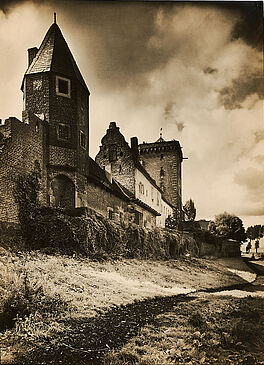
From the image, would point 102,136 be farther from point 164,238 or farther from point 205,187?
point 164,238

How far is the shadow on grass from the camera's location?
2617mm

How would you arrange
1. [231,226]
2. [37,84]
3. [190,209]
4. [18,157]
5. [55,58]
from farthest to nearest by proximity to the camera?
[37,84]
[18,157]
[55,58]
[190,209]
[231,226]

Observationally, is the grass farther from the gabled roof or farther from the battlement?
the gabled roof

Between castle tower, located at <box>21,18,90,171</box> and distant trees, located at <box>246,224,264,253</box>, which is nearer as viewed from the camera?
distant trees, located at <box>246,224,264,253</box>

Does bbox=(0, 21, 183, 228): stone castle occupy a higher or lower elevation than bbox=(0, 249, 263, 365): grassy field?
higher

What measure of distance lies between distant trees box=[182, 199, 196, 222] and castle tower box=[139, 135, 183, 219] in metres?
0.10

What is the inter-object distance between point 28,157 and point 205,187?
2992 mm

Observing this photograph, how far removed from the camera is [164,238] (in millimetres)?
5707

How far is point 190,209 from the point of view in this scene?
13.8 feet

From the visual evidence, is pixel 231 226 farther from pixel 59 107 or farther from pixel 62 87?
pixel 62 87

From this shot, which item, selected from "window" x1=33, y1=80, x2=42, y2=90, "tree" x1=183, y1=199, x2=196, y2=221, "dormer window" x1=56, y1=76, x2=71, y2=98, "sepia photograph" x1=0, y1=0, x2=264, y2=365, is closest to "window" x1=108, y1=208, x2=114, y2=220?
"sepia photograph" x1=0, y1=0, x2=264, y2=365

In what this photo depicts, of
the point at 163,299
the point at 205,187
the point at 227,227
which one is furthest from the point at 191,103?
the point at 163,299

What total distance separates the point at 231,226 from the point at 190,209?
529 mm

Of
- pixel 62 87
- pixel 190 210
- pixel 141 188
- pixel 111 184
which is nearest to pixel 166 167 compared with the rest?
pixel 190 210
